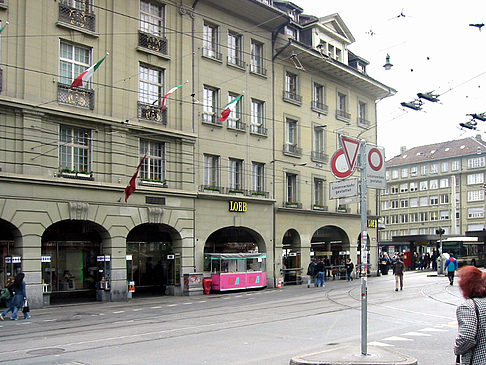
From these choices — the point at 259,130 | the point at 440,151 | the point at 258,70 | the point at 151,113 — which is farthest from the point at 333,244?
the point at 440,151

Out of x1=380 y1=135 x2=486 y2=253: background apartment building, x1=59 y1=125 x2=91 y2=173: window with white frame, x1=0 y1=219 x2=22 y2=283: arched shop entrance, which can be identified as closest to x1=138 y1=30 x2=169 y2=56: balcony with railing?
x1=59 y1=125 x2=91 y2=173: window with white frame

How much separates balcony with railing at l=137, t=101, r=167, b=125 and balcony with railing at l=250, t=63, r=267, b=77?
786 cm

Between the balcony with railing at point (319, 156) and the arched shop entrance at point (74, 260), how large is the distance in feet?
55.4

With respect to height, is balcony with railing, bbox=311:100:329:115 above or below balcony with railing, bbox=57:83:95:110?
above

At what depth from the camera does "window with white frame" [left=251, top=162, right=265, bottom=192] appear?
34.3 m

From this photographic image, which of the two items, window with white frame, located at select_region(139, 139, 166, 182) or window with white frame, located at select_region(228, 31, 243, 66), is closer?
window with white frame, located at select_region(139, 139, 166, 182)

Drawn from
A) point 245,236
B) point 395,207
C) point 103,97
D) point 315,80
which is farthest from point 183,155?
point 395,207

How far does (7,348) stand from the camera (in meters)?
12.5

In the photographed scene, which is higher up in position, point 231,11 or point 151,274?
point 231,11

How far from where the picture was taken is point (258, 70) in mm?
34688

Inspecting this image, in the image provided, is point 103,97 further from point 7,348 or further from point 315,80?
point 315,80

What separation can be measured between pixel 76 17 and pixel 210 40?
28.4 feet

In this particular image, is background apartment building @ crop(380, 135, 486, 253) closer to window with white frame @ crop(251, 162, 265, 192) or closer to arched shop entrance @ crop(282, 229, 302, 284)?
arched shop entrance @ crop(282, 229, 302, 284)

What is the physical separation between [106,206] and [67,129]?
3.81m
